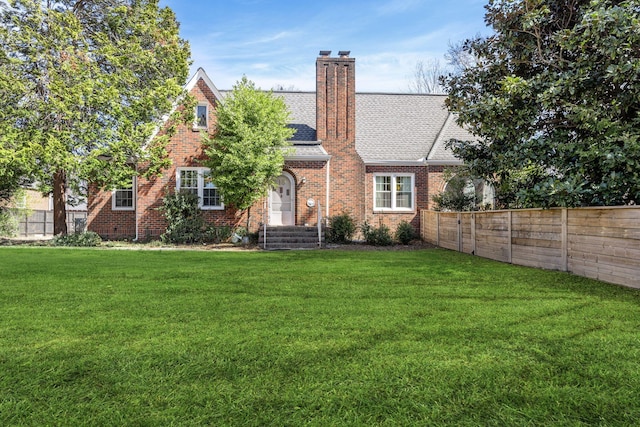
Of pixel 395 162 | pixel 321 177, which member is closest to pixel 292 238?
pixel 321 177

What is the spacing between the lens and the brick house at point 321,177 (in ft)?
56.2

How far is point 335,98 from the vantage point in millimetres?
17953

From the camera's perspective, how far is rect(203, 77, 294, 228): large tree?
14.8 m

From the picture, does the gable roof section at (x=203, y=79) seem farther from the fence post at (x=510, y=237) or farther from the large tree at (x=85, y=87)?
the fence post at (x=510, y=237)

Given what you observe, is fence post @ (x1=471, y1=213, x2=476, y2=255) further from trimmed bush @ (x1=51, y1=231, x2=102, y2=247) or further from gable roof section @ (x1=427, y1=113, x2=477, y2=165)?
trimmed bush @ (x1=51, y1=231, x2=102, y2=247)

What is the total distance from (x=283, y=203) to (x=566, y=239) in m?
11.6

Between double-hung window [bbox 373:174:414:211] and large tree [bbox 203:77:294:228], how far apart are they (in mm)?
5154

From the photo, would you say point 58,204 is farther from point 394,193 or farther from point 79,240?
point 394,193

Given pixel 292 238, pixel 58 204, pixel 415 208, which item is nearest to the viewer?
pixel 292 238

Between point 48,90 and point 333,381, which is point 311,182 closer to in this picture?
point 48,90

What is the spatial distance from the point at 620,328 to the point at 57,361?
5397mm

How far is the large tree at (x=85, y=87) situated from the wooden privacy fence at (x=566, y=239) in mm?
12457

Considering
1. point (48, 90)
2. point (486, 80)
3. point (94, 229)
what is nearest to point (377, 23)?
point (486, 80)

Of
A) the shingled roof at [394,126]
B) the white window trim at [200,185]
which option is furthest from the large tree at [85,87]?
the shingled roof at [394,126]
